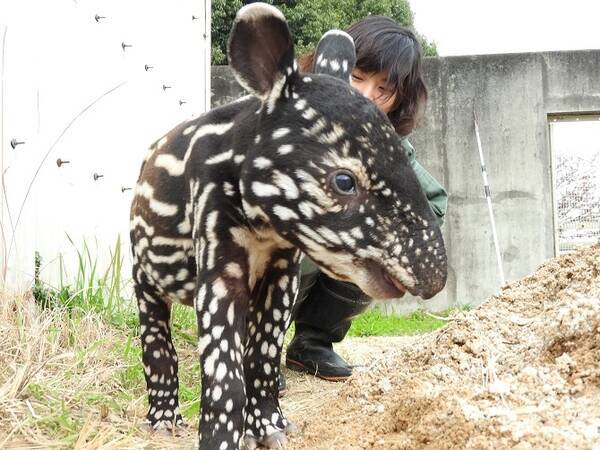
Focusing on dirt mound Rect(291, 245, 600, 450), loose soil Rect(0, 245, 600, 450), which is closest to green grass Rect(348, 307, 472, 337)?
loose soil Rect(0, 245, 600, 450)

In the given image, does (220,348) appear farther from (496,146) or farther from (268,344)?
(496,146)

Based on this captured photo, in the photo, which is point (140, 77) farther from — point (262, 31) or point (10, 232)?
point (262, 31)

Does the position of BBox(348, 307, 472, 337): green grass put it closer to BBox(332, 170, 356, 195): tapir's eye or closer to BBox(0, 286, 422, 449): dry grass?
BBox(0, 286, 422, 449): dry grass

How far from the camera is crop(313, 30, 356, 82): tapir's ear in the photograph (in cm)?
223

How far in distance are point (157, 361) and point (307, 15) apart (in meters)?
16.5

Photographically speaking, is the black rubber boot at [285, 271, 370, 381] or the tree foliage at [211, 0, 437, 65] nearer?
the black rubber boot at [285, 271, 370, 381]

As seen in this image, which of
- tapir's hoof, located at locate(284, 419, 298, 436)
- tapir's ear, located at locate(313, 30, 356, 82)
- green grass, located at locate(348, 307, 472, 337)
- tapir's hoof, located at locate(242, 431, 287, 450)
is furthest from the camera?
green grass, located at locate(348, 307, 472, 337)

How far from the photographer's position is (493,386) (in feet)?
6.34

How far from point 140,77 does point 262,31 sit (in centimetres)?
379

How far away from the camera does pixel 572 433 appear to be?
1586 mm

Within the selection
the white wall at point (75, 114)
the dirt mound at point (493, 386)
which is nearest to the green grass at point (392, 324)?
the white wall at point (75, 114)

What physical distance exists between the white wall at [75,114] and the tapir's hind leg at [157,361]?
3.33ft

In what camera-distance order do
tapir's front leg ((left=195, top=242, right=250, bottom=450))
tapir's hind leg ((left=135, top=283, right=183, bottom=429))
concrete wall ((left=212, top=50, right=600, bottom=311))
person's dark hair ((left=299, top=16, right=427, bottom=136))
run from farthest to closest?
concrete wall ((left=212, top=50, right=600, bottom=311)) < person's dark hair ((left=299, top=16, right=427, bottom=136)) < tapir's hind leg ((left=135, top=283, right=183, bottom=429)) < tapir's front leg ((left=195, top=242, right=250, bottom=450))

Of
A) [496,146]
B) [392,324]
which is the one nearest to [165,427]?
[392,324]
